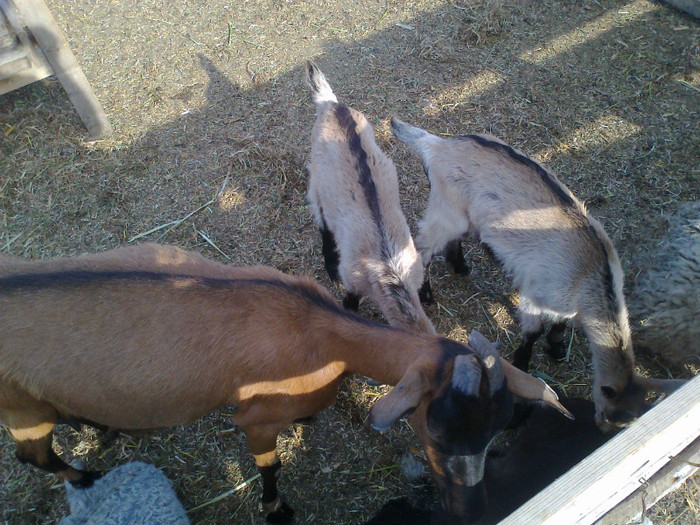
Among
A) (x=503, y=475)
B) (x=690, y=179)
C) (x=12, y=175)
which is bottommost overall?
(x=503, y=475)

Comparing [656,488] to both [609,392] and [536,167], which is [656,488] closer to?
[609,392]

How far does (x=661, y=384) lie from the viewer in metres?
3.00

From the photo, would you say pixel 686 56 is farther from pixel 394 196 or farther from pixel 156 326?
pixel 156 326

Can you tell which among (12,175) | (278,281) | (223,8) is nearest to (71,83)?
(12,175)

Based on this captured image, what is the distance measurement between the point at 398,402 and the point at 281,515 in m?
1.65

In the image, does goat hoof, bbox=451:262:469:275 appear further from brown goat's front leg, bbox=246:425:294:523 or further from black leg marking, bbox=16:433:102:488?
black leg marking, bbox=16:433:102:488

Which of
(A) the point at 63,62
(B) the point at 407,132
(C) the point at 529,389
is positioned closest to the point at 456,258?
(B) the point at 407,132

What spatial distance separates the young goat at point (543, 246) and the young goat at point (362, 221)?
19.8 inches

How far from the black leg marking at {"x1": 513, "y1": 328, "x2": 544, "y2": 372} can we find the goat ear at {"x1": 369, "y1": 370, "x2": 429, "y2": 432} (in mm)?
1722

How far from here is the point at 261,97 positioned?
5539mm

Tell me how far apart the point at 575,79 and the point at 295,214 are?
377 cm

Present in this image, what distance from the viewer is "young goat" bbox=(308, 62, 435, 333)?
3.43m

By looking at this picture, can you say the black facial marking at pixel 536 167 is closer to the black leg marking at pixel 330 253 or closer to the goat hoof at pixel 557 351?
the goat hoof at pixel 557 351

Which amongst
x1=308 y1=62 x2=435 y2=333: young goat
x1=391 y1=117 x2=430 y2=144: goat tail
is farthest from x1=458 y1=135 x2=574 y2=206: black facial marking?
x1=308 y1=62 x2=435 y2=333: young goat
